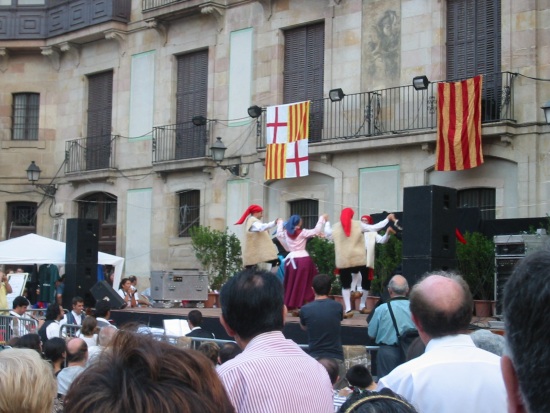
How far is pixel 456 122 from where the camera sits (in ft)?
63.0

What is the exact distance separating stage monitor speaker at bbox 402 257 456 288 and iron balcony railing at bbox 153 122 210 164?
13872 millimetres

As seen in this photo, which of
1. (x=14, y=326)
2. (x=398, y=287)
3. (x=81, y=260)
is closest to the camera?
(x=398, y=287)

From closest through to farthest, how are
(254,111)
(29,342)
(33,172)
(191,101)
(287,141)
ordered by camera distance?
(29,342) → (287,141) → (254,111) → (191,101) → (33,172)

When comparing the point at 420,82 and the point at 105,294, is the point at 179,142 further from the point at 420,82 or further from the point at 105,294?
the point at 105,294

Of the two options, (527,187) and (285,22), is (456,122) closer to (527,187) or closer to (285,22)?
(527,187)

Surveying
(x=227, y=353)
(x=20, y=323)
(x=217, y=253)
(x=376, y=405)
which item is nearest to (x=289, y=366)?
(x=376, y=405)

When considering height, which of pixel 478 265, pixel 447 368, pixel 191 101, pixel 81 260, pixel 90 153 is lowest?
pixel 447 368

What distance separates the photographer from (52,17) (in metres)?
29.3

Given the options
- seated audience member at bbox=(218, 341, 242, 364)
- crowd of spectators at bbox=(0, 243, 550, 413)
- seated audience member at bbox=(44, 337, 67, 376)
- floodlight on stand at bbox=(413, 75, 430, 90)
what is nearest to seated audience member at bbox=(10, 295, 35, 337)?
crowd of spectators at bbox=(0, 243, 550, 413)

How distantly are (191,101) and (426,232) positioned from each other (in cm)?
1564

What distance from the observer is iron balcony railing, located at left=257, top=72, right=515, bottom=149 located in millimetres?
19219

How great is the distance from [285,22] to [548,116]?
29.0ft

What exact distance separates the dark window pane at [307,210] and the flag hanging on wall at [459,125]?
411cm

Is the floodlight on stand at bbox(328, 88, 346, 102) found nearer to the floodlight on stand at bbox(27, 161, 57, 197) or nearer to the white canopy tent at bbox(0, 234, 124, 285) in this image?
the white canopy tent at bbox(0, 234, 124, 285)
